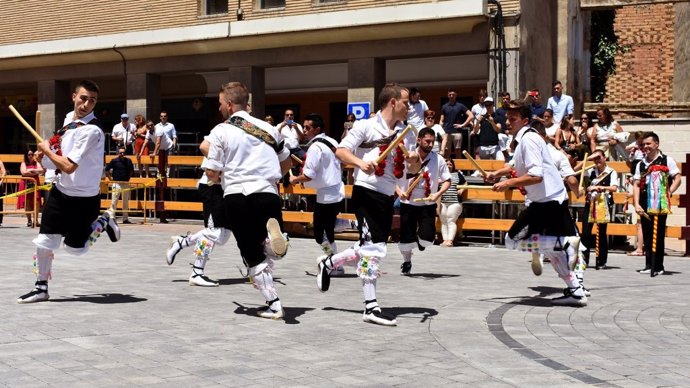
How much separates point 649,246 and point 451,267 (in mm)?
2697

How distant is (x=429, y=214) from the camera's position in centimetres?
1386

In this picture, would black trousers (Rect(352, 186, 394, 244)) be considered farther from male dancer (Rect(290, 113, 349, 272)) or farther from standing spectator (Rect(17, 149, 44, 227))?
standing spectator (Rect(17, 149, 44, 227))

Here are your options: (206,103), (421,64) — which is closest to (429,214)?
(421,64)

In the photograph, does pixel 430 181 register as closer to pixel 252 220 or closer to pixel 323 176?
pixel 323 176

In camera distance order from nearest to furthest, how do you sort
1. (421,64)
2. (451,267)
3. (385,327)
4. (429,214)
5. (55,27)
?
(385,327) < (429,214) < (451,267) < (421,64) < (55,27)

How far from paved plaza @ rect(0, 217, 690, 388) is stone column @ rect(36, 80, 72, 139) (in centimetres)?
1977

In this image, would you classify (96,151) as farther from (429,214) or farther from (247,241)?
(429,214)

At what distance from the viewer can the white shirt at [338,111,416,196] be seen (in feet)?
31.1

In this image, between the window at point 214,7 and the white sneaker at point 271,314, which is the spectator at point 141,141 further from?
the white sneaker at point 271,314

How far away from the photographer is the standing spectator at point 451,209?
18.9 meters

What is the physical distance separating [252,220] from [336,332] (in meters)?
1.26

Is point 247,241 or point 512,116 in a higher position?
point 512,116

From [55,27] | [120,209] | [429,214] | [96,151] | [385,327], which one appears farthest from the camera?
[55,27]

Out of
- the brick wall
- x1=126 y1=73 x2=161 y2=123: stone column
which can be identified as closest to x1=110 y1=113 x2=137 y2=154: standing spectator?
x1=126 y1=73 x2=161 y2=123: stone column
